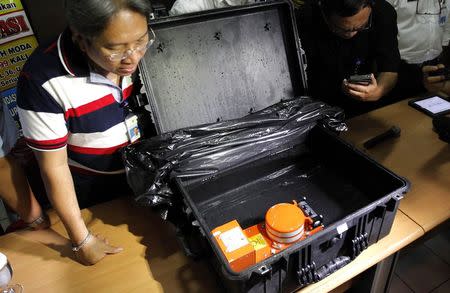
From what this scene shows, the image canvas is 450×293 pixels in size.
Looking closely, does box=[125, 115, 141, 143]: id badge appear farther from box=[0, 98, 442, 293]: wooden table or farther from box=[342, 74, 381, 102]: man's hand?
box=[342, 74, 381, 102]: man's hand

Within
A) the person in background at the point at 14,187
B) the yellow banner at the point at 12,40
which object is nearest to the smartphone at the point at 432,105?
the person in background at the point at 14,187

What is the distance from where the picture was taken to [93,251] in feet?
2.62

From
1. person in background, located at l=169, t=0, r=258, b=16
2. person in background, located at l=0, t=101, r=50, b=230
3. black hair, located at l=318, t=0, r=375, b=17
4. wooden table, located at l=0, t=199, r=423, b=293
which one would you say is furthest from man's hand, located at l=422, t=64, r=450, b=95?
person in background, located at l=0, t=101, r=50, b=230

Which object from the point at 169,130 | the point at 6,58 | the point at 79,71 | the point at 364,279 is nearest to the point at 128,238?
the point at 169,130

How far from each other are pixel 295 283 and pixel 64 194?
575mm

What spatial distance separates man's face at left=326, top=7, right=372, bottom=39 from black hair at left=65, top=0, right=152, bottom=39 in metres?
0.78

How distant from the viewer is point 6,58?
1.64m

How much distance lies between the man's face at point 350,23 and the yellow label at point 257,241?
829mm

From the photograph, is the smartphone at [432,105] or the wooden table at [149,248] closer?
the wooden table at [149,248]

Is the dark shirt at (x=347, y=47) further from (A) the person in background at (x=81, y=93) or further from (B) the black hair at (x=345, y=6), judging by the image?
(A) the person in background at (x=81, y=93)

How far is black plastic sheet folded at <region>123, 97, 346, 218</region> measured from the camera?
794 mm

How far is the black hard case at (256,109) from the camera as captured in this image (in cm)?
73

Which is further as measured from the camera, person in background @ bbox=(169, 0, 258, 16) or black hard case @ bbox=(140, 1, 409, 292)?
person in background @ bbox=(169, 0, 258, 16)

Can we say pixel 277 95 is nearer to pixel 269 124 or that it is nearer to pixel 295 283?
pixel 269 124
